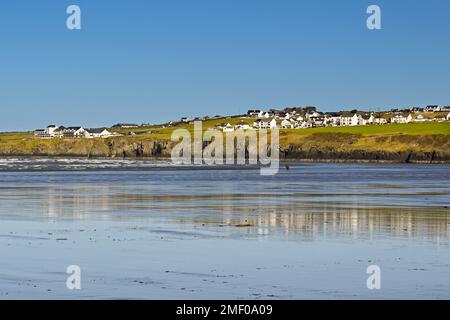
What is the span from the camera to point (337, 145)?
145 metres

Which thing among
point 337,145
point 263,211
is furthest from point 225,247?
point 337,145

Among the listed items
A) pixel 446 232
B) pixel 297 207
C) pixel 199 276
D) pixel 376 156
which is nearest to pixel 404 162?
pixel 376 156

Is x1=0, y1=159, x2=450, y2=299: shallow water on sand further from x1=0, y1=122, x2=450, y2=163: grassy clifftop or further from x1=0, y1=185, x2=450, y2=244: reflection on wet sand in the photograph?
x1=0, y1=122, x2=450, y2=163: grassy clifftop

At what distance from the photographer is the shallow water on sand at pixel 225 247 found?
1628 cm

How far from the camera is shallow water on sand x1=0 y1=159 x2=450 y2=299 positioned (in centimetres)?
1628

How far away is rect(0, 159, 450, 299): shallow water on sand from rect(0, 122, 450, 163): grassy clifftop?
91366 mm

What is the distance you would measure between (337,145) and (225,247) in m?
124

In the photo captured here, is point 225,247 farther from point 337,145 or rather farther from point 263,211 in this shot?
point 337,145

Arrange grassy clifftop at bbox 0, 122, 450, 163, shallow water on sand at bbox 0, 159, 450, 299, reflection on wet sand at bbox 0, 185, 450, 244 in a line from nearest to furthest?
1. shallow water on sand at bbox 0, 159, 450, 299
2. reflection on wet sand at bbox 0, 185, 450, 244
3. grassy clifftop at bbox 0, 122, 450, 163

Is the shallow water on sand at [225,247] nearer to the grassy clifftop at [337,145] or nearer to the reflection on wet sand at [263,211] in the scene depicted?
the reflection on wet sand at [263,211]

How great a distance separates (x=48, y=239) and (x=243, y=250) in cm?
549

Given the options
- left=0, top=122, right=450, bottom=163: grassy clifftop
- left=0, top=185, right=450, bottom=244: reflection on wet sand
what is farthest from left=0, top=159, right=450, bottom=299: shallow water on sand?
left=0, top=122, right=450, bottom=163: grassy clifftop

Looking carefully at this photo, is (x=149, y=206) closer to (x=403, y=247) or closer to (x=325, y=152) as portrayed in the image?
(x=403, y=247)
